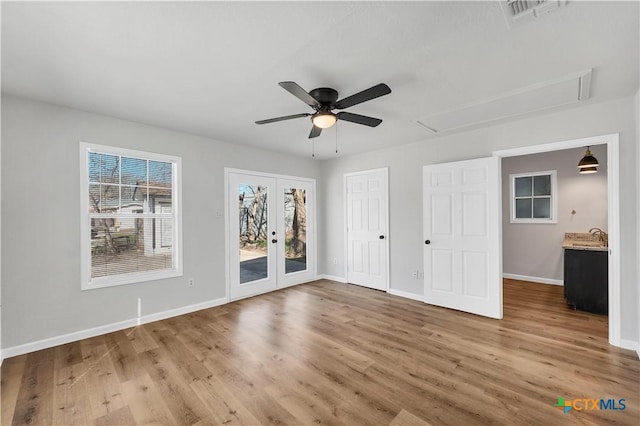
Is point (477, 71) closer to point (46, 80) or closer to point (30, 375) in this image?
point (46, 80)

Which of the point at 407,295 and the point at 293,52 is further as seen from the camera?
the point at 407,295

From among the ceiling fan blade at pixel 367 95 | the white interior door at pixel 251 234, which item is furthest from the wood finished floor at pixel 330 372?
the ceiling fan blade at pixel 367 95

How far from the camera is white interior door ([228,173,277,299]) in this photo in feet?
14.5

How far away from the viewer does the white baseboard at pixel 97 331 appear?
2707 millimetres

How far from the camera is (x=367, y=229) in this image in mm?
5180

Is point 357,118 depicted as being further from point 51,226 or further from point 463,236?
point 51,226

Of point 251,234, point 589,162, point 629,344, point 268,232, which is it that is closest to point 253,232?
point 251,234

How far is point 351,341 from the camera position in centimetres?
295

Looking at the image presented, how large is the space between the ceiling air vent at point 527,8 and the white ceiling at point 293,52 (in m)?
0.05

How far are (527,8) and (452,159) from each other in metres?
2.61

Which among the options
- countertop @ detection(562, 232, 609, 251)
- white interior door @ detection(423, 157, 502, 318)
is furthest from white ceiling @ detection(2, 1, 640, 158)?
countertop @ detection(562, 232, 609, 251)

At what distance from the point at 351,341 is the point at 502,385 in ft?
4.48

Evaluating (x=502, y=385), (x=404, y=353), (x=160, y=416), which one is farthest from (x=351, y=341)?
(x=160, y=416)

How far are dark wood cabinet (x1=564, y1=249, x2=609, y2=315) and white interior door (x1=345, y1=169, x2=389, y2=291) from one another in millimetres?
2577
